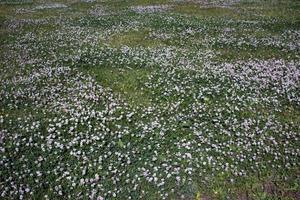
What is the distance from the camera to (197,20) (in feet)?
116

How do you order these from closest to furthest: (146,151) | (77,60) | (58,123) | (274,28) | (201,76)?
1. (146,151)
2. (58,123)
3. (201,76)
4. (77,60)
5. (274,28)

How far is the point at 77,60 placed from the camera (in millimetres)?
24125

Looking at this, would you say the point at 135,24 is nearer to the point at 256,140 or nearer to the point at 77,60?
the point at 77,60

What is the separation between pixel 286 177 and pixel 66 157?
895 centimetres

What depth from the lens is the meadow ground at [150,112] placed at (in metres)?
12.9

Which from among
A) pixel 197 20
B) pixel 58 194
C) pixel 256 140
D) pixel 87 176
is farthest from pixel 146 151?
pixel 197 20

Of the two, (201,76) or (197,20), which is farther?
(197,20)

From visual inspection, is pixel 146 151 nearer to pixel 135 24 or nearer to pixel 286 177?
pixel 286 177

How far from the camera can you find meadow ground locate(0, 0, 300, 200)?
1287 cm

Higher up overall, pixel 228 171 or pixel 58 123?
pixel 58 123

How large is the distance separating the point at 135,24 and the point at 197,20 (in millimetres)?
6775

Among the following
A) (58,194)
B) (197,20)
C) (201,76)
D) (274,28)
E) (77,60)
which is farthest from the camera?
(197,20)

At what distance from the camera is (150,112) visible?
56.5 ft

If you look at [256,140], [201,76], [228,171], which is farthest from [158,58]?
[228,171]
